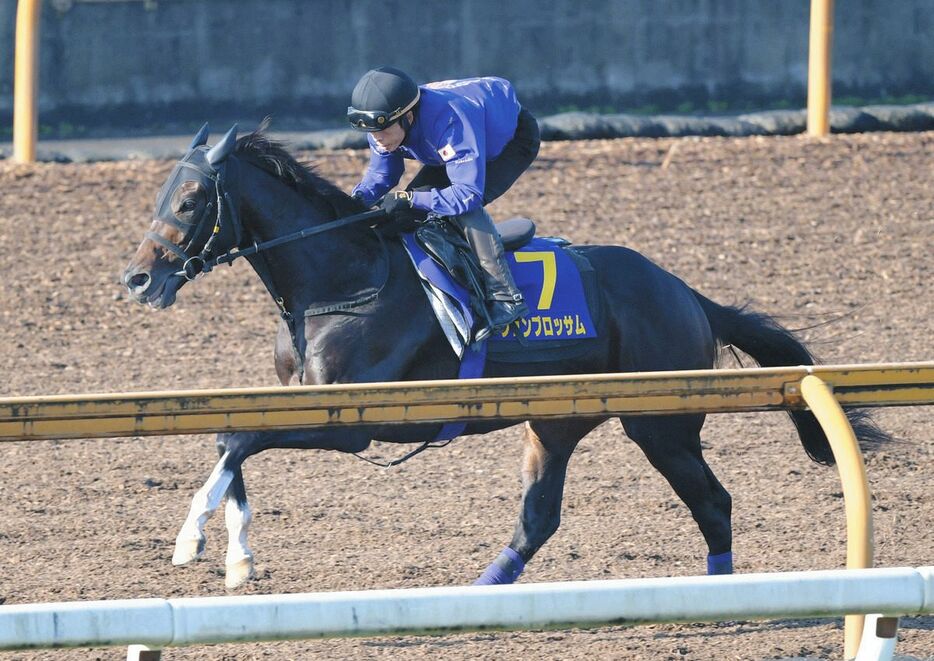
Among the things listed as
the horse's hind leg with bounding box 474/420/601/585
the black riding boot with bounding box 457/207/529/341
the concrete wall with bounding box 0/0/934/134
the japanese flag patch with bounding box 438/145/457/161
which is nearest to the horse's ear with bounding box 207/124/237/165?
the japanese flag patch with bounding box 438/145/457/161

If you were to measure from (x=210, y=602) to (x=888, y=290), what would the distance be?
7.26 m

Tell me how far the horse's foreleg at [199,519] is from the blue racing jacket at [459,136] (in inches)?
50.0

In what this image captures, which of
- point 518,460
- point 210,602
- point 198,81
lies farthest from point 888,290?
point 210,602

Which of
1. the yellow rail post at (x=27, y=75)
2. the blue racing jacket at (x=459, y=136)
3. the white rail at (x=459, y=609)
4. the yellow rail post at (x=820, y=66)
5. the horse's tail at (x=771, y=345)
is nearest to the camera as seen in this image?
the white rail at (x=459, y=609)

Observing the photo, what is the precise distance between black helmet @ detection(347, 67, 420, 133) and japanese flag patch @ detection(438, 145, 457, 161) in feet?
0.62

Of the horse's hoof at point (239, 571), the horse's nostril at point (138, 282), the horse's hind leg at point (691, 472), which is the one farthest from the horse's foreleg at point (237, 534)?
the horse's hind leg at point (691, 472)

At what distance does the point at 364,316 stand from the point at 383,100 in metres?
0.78

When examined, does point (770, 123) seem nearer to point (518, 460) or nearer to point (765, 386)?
point (518, 460)

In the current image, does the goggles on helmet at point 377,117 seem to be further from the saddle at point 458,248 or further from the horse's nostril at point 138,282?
the horse's nostril at point 138,282

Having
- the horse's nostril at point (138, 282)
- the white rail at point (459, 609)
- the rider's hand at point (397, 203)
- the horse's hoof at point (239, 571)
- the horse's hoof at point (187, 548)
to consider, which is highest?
the rider's hand at point (397, 203)

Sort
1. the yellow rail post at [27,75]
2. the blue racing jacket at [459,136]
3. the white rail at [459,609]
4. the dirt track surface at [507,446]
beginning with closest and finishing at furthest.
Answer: the white rail at [459,609] < the blue racing jacket at [459,136] < the dirt track surface at [507,446] < the yellow rail post at [27,75]

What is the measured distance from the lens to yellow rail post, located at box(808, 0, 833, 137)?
1165 cm

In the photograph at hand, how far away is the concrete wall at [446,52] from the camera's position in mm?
12250

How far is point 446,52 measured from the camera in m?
12.5
